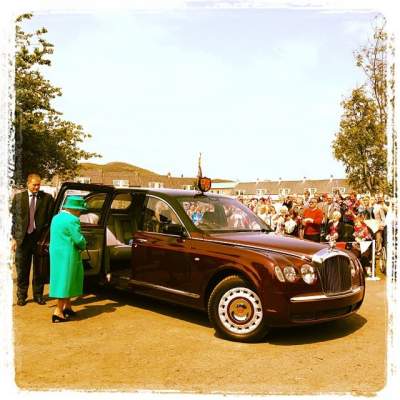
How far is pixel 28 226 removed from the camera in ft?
24.0

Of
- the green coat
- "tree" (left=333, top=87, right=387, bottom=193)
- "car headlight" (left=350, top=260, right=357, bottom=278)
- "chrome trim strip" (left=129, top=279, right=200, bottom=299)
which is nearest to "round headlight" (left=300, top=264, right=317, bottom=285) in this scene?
"car headlight" (left=350, top=260, right=357, bottom=278)

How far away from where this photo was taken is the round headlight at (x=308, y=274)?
5379 mm

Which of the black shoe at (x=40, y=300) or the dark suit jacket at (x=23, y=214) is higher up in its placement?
the dark suit jacket at (x=23, y=214)

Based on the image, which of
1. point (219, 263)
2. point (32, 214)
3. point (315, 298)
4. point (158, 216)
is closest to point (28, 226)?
point (32, 214)

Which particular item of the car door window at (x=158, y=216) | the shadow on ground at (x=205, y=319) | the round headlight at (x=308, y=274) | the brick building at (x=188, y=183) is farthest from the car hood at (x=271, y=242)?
the brick building at (x=188, y=183)

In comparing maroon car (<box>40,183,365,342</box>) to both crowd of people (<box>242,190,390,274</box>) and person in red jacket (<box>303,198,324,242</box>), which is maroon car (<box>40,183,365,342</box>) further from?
person in red jacket (<box>303,198,324,242</box>)

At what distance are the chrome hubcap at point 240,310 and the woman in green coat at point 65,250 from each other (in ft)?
7.15

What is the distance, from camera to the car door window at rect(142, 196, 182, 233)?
21.9 feet

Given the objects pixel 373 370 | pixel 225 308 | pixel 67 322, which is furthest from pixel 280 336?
pixel 67 322

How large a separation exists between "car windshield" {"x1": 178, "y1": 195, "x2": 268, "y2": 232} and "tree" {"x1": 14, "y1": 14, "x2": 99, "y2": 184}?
1584cm

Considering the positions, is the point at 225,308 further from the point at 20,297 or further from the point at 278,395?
the point at 20,297

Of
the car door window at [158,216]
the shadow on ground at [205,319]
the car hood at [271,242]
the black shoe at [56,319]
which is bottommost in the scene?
the shadow on ground at [205,319]

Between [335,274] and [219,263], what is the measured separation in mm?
1469

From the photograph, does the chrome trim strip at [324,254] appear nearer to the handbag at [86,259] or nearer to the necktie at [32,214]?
the handbag at [86,259]
